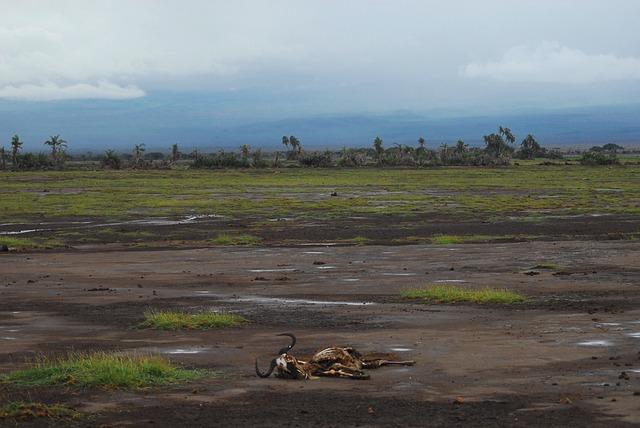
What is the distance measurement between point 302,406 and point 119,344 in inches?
236

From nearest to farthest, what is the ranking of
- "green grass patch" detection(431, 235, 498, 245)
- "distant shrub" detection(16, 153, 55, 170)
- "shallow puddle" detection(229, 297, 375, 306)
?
"shallow puddle" detection(229, 297, 375, 306) < "green grass patch" detection(431, 235, 498, 245) < "distant shrub" detection(16, 153, 55, 170)

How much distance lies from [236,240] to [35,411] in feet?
90.7

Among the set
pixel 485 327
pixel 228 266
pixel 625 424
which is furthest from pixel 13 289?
pixel 625 424

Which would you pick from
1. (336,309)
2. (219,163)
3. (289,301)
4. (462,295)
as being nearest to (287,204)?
(289,301)

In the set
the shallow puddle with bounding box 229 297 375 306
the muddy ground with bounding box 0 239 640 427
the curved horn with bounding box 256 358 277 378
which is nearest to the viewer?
the muddy ground with bounding box 0 239 640 427

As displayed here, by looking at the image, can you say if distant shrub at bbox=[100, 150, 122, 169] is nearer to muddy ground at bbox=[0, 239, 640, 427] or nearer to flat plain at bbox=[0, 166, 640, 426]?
flat plain at bbox=[0, 166, 640, 426]

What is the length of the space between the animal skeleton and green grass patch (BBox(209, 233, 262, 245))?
24.6 m

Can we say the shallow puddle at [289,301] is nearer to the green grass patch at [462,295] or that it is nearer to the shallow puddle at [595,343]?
the green grass patch at [462,295]

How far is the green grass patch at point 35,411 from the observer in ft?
40.8

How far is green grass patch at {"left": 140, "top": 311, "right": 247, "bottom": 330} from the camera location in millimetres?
19438

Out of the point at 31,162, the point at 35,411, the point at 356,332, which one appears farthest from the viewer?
the point at 31,162

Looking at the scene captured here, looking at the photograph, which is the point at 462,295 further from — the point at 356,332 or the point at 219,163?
the point at 219,163

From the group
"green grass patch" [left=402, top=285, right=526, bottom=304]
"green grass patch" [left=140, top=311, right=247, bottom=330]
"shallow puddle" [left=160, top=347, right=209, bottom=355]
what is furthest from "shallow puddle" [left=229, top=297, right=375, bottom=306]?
"shallow puddle" [left=160, top=347, right=209, bottom=355]

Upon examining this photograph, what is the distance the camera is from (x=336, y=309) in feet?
71.8
